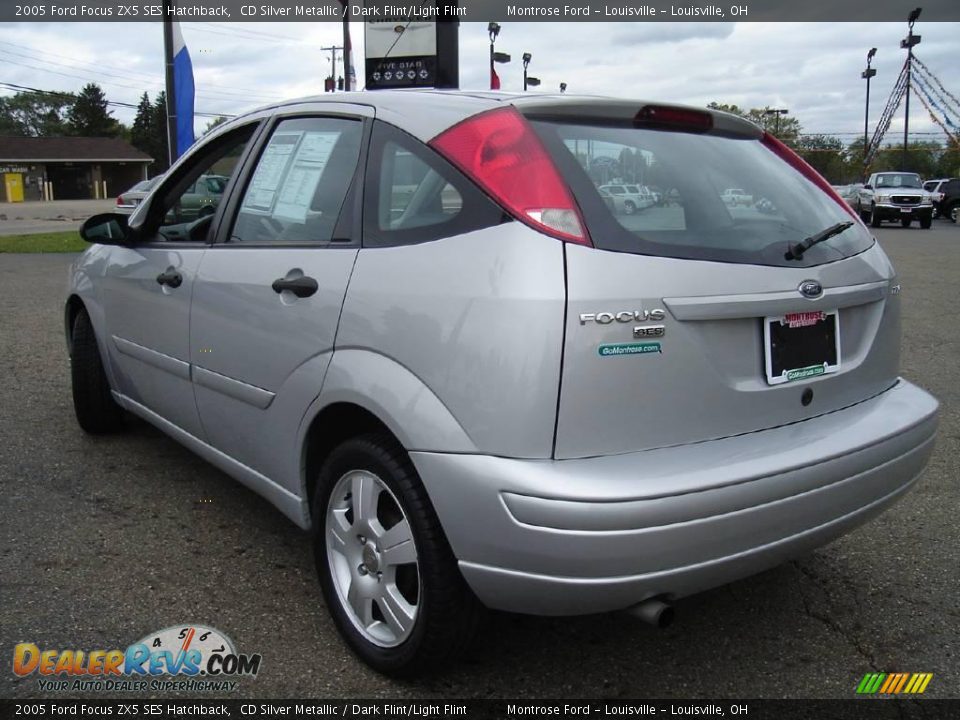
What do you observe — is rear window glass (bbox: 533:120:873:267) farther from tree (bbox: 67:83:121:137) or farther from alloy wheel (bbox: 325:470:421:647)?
tree (bbox: 67:83:121:137)

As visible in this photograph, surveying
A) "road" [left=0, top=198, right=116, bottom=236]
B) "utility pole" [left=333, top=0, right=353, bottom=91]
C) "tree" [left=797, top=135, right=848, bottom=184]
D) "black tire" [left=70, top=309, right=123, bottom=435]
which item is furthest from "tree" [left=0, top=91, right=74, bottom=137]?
"black tire" [left=70, top=309, right=123, bottom=435]

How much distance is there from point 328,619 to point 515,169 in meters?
1.60

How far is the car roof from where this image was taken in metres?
2.37

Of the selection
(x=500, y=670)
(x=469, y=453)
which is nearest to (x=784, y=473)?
(x=469, y=453)

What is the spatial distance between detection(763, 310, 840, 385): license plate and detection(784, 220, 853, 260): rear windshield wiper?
0.17 meters

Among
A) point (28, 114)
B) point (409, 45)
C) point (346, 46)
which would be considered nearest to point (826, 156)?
point (346, 46)

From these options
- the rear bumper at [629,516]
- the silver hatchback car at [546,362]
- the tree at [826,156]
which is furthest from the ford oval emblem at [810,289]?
the tree at [826,156]

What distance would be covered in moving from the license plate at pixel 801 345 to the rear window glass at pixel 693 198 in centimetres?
16

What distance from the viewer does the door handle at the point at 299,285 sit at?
263cm

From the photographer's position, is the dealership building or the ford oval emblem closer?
the ford oval emblem

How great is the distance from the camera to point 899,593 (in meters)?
3.04

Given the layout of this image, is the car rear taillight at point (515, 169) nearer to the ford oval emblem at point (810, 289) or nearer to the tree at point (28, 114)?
the ford oval emblem at point (810, 289)

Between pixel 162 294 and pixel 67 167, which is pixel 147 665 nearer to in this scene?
pixel 162 294

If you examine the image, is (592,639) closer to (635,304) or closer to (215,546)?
(635,304)
